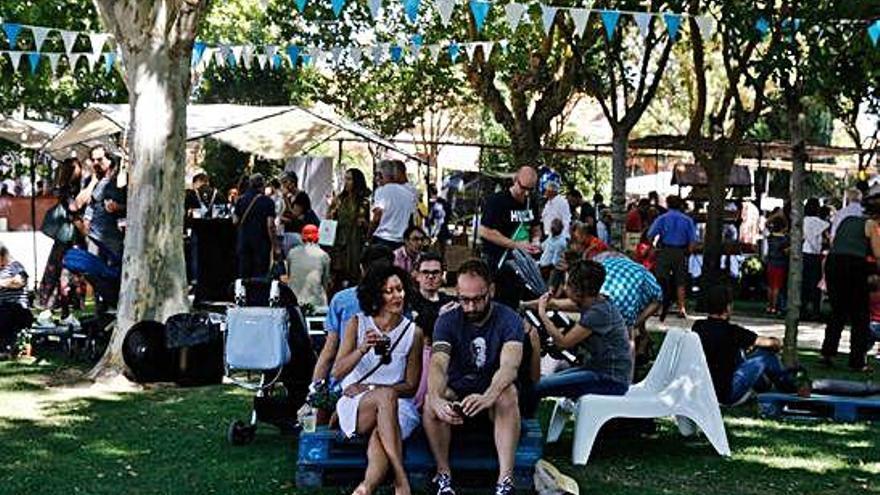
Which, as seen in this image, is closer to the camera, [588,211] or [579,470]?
[579,470]

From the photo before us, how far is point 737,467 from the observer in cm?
767

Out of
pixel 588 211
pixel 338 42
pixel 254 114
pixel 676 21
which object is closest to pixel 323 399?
pixel 676 21

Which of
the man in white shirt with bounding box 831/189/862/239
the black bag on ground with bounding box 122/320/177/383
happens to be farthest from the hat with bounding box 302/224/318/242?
the man in white shirt with bounding box 831/189/862/239

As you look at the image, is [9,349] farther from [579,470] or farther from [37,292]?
[579,470]

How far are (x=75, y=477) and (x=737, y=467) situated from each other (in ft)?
12.0

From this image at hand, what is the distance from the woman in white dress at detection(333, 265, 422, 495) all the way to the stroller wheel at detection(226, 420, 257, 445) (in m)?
1.37

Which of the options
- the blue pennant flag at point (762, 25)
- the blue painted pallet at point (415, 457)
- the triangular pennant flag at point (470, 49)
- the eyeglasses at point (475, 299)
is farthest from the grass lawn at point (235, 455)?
the triangular pennant flag at point (470, 49)

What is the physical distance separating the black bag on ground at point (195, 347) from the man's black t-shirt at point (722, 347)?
329cm

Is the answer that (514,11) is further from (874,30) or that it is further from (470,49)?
(470,49)

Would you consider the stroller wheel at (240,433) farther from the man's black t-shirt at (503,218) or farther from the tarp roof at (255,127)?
the tarp roof at (255,127)

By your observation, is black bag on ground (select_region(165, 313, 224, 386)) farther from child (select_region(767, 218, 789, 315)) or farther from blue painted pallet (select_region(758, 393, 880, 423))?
child (select_region(767, 218, 789, 315))

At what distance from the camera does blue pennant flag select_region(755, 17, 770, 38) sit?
1160 cm

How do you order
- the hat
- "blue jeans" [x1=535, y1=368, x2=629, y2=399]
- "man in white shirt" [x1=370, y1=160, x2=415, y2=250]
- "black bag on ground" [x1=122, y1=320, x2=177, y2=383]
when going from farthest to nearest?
"man in white shirt" [x1=370, y1=160, x2=415, y2=250]
the hat
"black bag on ground" [x1=122, y1=320, x2=177, y2=383]
"blue jeans" [x1=535, y1=368, x2=629, y2=399]

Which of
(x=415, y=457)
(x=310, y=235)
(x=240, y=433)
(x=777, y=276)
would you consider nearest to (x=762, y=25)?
(x=310, y=235)
